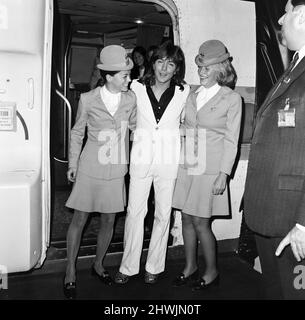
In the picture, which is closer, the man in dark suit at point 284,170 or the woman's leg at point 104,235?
the man in dark suit at point 284,170

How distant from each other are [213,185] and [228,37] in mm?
1247

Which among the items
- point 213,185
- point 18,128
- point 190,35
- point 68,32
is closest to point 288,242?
point 213,185

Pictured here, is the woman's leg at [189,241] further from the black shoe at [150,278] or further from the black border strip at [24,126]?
the black border strip at [24,126]

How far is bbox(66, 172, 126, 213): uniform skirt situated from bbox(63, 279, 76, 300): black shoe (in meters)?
0.50

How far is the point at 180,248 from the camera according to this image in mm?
3287

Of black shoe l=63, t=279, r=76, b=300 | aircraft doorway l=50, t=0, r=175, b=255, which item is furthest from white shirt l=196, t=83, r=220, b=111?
black shoe l=63, t=279, r=76, b=300

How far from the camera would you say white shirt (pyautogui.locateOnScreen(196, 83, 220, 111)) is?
2643mm

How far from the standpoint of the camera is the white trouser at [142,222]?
2.76 m

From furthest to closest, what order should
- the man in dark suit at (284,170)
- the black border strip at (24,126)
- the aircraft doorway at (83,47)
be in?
the aircraft doorway at (83,47)
the black border strip at (24,126)
the man in dark suit at (284,170)

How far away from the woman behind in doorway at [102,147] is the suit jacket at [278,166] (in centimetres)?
113

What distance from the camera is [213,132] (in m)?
2.64

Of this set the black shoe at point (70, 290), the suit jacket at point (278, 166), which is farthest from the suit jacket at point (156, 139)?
the suit jacket at point (278, 166)

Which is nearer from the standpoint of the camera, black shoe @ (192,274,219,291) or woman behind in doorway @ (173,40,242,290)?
woman behind in doorway @ (173,40,242,290)

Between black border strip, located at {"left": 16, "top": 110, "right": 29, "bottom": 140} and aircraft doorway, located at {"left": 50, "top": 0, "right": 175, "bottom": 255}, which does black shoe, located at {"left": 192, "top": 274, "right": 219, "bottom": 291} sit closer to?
aircraft doorway, located at {"left": 50, "top": 0, "right": 175, "bottom": 255}
